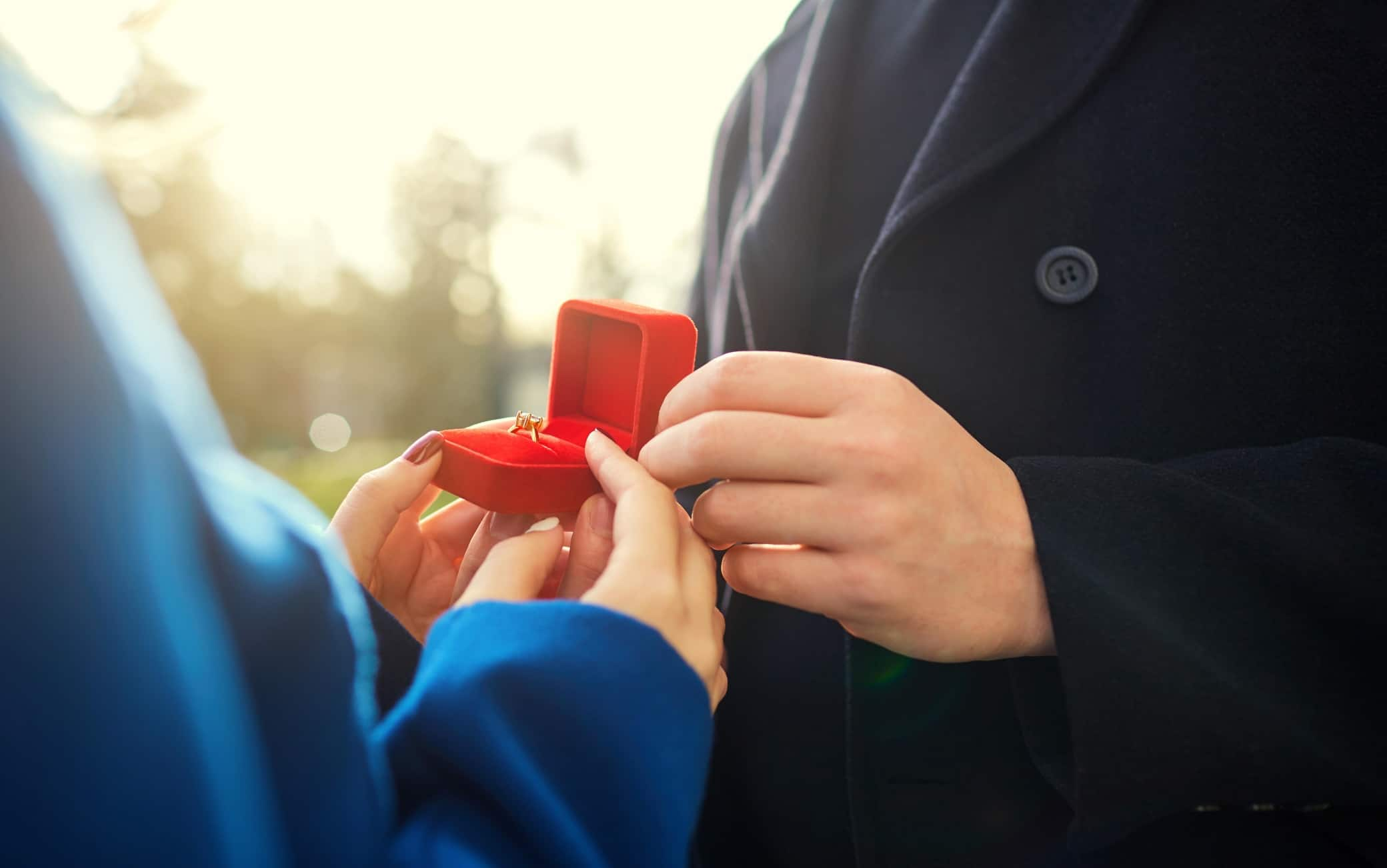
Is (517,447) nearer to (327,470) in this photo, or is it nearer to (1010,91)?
(1010,91)

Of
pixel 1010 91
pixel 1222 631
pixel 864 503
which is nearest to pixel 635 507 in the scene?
pixel 864 503

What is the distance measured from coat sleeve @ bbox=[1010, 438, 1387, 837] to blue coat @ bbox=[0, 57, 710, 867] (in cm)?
41

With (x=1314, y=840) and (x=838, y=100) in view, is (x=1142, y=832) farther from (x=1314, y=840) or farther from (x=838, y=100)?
(x=838, y=100)

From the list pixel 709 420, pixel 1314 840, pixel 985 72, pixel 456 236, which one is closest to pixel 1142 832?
pixel 1314 840

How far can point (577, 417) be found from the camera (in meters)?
1.04

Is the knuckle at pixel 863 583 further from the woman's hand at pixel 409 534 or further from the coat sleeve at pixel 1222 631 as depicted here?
the woman's hand at pixel 409 534

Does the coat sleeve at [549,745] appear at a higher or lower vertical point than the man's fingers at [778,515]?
lower

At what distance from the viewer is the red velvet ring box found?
2.74 feet

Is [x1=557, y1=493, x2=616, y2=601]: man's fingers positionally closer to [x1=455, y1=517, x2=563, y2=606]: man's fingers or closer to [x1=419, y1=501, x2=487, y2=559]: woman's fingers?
[x1=455, y1=517, x2=563, y2=606]: man's fingers

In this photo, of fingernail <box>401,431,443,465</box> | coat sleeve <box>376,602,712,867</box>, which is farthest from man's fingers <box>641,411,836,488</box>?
fingernail <box>401,431,443,465</box>

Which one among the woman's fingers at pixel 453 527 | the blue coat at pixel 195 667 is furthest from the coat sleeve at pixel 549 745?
the woman's fingers at pixel 453 527

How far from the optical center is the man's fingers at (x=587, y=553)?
0.76 m

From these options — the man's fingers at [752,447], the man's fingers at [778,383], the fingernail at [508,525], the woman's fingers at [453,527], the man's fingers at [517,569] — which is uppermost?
the man's fingers at [778,383]

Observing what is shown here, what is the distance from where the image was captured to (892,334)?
0.99 metres
